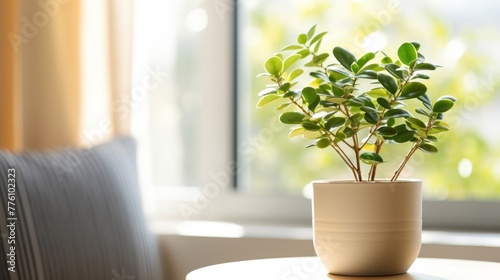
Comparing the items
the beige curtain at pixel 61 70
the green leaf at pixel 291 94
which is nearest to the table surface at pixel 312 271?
the green leaf at pixel 291 94

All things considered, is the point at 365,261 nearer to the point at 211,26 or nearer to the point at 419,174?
the point at 419,174

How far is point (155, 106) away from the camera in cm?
238

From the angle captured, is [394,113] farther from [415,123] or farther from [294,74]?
[294,74]

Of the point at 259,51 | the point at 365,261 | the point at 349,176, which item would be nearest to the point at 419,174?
the point at 349,176

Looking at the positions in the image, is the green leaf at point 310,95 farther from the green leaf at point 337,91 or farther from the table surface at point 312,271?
the table surface at point 312,271

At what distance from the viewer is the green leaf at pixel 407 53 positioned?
4.34ft

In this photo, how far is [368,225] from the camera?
1.30m

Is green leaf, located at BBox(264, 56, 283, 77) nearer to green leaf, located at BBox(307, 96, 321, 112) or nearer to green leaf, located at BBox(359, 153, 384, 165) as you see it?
green leaf, located at BBox(307, 96, 321, 112)

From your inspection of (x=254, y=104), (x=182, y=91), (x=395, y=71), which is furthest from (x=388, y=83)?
(x=182, y=91)

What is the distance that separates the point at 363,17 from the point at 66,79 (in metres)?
0.82

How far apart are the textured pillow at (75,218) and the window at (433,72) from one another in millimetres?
489

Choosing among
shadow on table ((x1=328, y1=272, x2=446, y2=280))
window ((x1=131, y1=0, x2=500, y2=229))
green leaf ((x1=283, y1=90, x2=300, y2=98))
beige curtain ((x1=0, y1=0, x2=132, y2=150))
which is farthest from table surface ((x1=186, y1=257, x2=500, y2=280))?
beige curtain ((x1=0, y1=0, x2=132, y2=150))

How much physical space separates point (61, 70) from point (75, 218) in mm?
571

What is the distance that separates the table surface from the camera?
133 cm
